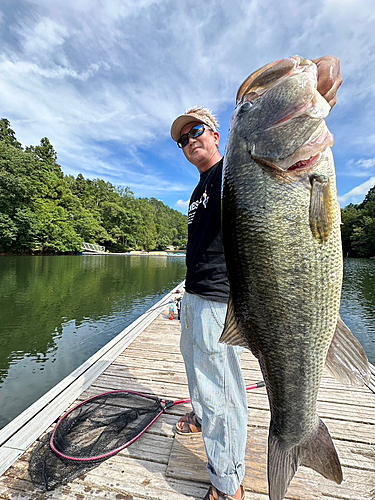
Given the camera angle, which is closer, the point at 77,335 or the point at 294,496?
the point at 294,496

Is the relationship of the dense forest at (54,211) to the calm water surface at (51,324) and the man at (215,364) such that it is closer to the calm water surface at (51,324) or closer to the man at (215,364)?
the calm water surface at (51,324)

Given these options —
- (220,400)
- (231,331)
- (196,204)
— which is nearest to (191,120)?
(196,204)

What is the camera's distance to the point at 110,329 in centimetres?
986

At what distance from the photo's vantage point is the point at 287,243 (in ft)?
3.81

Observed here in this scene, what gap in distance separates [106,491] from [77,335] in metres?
7.87

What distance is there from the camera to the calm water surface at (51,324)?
611 centimetres

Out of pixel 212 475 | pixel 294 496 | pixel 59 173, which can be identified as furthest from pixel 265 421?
pixel 59 173

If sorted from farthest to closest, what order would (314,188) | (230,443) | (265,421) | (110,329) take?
1. (110,329)
2. (265,421)
3. (230,443)
4. (314,188)

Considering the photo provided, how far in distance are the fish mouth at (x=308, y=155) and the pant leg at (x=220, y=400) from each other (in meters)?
0.97

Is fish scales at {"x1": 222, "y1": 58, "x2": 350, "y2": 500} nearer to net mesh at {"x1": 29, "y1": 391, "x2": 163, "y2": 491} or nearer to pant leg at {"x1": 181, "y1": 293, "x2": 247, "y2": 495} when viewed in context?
pant leg at {"x1": 181, "y1": 293, "x2": 247, "y2": 495}

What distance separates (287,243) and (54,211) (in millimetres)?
47748

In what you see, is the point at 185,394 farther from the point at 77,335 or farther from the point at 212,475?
the point at 77,335

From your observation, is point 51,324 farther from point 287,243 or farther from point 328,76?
point 328,76

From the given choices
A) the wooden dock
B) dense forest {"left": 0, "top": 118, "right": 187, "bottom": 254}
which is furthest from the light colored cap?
dense forest {"left": 0, "top": 118, "right": 187, "bottom": 254}
